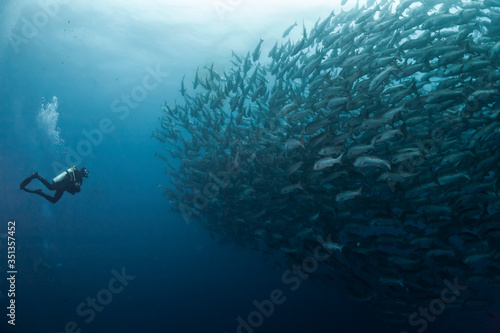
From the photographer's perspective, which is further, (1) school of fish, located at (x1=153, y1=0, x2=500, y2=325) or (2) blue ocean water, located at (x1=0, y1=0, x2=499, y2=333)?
(2) blue ocean water, located at (x1=0, y1=0, x2=499, y2=333)

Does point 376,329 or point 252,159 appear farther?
point 376,329

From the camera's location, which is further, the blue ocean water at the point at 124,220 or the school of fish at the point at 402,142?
the blue ocean water at the point at 124,220

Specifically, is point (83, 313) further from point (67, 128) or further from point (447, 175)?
point (67, 128)

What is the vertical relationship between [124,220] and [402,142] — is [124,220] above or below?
above

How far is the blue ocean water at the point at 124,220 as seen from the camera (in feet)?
41.6

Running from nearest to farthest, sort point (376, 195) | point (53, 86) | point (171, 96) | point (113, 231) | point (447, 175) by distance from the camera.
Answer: point (447, 175)
point (376, 195)
point (113, 231)
point (53, 86)
point (171, 96)

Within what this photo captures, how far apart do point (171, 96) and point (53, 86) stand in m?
11.7

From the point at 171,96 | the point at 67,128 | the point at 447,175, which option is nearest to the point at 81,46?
the point at 171,96

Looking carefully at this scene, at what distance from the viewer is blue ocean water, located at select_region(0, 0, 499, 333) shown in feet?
41.6

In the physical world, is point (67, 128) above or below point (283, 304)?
above

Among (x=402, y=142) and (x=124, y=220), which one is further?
(x=124, y=220)

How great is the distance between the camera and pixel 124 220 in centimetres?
2323

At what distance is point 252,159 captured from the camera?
8.30m

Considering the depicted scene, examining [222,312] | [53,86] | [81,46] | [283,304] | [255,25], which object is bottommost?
[283,304]
